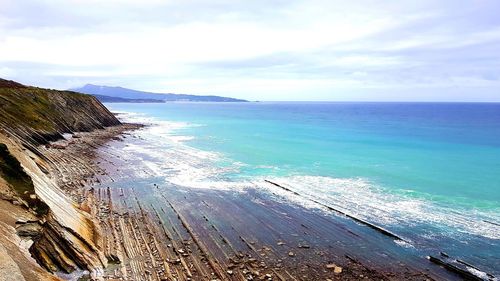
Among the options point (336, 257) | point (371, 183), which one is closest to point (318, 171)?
point (371, 183)

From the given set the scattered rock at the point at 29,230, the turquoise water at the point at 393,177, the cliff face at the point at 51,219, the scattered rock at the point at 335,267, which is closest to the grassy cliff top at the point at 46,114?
the cliff face at the point at 51,219

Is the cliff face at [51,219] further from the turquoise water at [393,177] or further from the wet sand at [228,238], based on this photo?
the turquoise water at [393,177]

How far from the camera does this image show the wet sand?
20906 mm

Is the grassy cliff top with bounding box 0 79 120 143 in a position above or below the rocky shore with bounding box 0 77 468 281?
above

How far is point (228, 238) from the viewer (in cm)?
2577

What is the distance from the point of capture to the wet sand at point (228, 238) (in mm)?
Result: 20906

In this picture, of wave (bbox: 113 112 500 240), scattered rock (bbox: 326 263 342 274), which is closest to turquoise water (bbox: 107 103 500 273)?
wave (bbox: 113 112 500 240)

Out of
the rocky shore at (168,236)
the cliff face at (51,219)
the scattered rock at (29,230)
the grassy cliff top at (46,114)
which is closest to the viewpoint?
the scattered rock at (29,230)

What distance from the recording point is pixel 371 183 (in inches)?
1697

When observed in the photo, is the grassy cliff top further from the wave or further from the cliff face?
the wave

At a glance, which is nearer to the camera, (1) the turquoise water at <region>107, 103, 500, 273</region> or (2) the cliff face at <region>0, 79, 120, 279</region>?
(2) the cliff face at <region>0, 79, 120, 279</region>

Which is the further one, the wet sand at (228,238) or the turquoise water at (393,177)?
the turquoise water at (393,177)

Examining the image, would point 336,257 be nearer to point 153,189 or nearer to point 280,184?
point 280,184

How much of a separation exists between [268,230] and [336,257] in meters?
6.23
